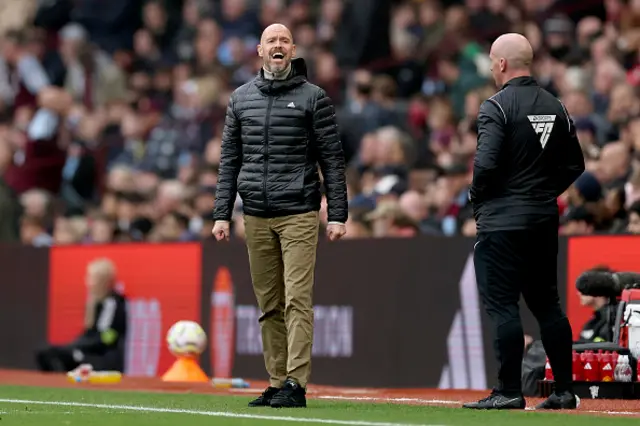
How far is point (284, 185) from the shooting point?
10.2 meters

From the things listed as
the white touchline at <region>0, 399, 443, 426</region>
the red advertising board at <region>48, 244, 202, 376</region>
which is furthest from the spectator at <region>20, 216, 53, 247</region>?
the white touchline at <region>0, 399, 443, 426</region>

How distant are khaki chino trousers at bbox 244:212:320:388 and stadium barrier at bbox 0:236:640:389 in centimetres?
349

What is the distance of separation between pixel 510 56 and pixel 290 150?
1.50 m

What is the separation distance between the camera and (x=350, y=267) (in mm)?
15062

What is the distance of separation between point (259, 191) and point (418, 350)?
14.4ft

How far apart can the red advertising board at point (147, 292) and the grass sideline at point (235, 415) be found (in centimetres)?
509

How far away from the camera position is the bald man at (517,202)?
9789 mm

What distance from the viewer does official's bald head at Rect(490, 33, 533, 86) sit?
9.84 meters

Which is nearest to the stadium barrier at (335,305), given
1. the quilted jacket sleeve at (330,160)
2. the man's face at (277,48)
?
the quilted jacket sleeve at (330,160)

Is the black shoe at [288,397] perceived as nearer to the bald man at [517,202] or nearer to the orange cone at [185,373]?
the bald man at [517,202]

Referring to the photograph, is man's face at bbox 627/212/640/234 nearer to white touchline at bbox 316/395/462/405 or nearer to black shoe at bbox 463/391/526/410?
white touchline at bbox 316/395/462/405

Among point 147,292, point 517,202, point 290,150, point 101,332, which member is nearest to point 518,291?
point 517,202

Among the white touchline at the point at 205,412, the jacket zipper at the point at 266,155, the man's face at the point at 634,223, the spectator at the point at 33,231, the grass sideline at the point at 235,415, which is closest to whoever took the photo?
the white touchline at the point at 205,412

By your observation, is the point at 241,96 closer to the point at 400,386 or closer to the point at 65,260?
the point at 400,386
